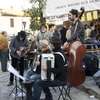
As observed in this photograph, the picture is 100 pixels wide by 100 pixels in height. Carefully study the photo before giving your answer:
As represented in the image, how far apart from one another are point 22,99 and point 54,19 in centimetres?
351

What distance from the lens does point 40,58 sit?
848cm

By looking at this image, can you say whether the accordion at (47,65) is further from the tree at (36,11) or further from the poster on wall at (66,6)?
the tree at (36,11)

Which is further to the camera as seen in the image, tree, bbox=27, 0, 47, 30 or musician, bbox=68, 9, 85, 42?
tree, bbox=27, 0, 47, 30

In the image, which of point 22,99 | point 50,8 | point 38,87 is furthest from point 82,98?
point 50,8

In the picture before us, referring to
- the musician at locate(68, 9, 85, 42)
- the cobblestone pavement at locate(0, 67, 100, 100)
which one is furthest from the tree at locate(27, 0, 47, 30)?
the musician at locate(68, 9, 85, 42)

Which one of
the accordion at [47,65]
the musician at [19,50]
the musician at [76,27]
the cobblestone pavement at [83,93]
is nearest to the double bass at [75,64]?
the accordion at [47,65]

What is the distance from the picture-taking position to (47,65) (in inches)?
327

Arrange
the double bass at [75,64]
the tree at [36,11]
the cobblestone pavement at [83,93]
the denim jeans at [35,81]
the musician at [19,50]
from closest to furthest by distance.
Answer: the double bass at [75,64], the denim jeans at [35,81], the cobblestone pavement at [83,93], the musician at [19,50], the tree at [36,11]

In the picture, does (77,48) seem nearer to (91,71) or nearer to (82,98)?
(82,98)

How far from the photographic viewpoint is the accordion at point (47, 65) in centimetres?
830

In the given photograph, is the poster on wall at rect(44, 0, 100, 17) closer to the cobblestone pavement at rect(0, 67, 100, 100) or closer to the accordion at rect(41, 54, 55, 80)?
the cobblestone pavement at rect(0, 67, 100, 100)

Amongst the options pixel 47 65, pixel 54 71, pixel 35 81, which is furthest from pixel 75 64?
pixel 35 81

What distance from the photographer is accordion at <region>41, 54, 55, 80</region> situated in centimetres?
830

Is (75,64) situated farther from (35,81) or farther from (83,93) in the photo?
(83,93)
